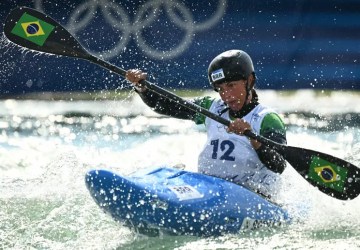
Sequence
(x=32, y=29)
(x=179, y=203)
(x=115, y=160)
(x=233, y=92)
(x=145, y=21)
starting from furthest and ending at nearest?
(x=145, y=21) → (x=115, y=160) → (x=32, y=29) → (x=233, y=92) → (x=179, y=203)

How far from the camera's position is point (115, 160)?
951cm

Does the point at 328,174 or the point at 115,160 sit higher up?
the point at 328,174

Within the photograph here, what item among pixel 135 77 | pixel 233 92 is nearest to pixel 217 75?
pixel 233 92

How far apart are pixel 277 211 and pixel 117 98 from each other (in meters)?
6.17

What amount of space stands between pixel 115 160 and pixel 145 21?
3.05 meters

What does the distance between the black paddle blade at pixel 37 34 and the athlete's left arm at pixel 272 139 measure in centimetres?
159

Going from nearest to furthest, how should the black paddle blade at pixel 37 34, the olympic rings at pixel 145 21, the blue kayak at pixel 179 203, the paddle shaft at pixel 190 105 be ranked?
the blue kayak at pixel 179 203 → the paddle shaft at pixel 190 105 → the black paddle blade at pixel 37 34 → the olympic rings at pixel 145 21

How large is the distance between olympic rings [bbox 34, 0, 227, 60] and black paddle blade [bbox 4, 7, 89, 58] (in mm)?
4774

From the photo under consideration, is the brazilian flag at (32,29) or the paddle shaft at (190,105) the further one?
the brazilian flag at (32,29)

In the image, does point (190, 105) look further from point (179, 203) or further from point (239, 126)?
point (179, 203)

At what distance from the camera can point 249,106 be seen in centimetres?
680

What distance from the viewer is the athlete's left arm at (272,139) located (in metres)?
6.52

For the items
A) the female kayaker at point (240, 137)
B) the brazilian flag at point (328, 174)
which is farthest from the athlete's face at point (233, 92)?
the brazilian flag at point (328, 174)

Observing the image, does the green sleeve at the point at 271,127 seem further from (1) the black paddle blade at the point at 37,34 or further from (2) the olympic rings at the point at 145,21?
(2) the olympic rings at the point at 145,21
